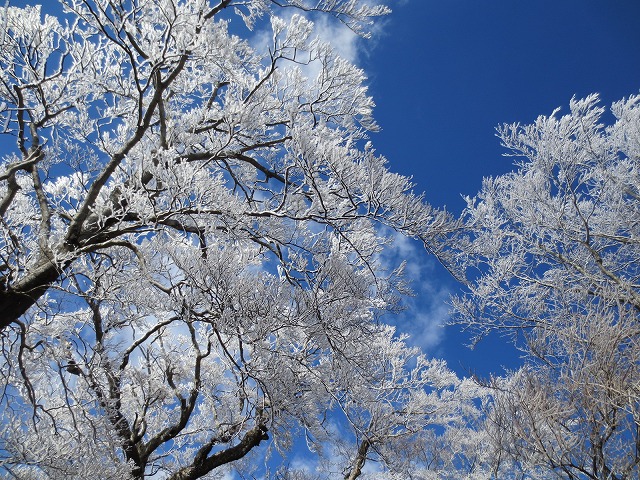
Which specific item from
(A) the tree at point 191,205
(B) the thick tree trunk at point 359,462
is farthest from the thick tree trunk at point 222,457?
(B) the thick tree trunk at point 359,462

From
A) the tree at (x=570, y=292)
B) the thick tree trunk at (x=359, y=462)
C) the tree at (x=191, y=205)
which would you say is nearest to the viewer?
the tree at (x=191, y=205)

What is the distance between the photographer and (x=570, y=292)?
7.60 meters

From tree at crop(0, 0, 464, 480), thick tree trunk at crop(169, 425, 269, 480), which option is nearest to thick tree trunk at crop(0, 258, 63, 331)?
tree at crop(0, 0, 464, 480)

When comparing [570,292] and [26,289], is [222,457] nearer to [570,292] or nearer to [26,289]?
[26,289]

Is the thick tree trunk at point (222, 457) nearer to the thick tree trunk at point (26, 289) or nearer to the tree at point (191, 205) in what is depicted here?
the tree at point (191, 205)

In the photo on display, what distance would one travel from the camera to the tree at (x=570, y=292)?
18.5ft

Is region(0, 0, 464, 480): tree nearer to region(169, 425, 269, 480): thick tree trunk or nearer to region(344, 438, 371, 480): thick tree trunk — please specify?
region(169, 425, 269, 480): thick tree trunk

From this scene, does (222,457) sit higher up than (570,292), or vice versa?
(570,292)

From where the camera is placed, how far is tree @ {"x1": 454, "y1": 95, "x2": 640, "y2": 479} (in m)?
5.64

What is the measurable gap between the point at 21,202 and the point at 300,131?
395 centimetres

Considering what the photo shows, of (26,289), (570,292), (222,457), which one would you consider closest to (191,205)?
(26,289)

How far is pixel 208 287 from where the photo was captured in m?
4.13

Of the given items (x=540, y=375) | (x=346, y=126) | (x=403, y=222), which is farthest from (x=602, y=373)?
(x=346, y=126)

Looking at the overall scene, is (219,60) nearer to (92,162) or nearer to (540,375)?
(92,162)
